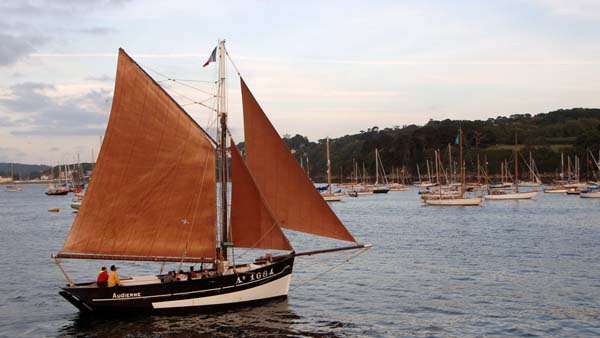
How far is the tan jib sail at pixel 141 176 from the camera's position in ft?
98.0

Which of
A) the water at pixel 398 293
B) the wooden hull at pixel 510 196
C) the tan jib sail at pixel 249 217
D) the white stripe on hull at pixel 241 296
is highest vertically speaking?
the tan jib sail at pixel 249 217

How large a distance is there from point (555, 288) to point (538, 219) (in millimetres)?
49387

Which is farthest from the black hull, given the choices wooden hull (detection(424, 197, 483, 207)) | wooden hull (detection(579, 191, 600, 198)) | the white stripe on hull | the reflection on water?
wooden hull (detection(579, 191, 600, 198))

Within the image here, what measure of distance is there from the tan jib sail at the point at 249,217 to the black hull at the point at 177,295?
1302 millimetres

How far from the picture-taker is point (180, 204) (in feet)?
101

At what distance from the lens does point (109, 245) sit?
3020cm

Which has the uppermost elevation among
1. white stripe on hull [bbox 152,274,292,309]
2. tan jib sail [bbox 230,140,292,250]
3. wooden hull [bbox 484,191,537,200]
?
tan jib sail [bbox 230,140,292,250]

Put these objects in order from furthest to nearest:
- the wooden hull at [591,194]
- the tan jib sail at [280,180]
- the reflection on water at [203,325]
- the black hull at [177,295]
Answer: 1. the wooden hull at [591,194]
2. the tan jib sail at [280,180]
3. the black hull at [177,295]
4. the reflection on water at [203,325]

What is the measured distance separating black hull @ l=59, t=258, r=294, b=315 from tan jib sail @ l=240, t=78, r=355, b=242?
2.41 meters

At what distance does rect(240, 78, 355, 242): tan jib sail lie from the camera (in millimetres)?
30688

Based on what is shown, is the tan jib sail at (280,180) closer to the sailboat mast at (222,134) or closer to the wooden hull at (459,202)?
the sailboat mast at (222,134)

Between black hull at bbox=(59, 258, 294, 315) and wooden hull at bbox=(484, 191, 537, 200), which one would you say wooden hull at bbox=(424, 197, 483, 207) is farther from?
black hull at bbox=(59, 258, 294, 315)

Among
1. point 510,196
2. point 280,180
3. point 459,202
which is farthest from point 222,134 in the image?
point 510,196

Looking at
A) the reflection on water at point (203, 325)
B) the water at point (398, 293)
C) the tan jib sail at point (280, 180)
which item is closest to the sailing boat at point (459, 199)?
the water at point (398, 293)
